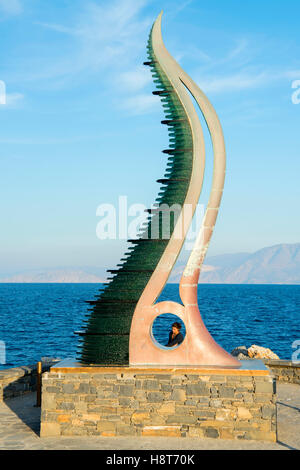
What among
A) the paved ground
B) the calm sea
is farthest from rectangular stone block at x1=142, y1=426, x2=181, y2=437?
the calm sea

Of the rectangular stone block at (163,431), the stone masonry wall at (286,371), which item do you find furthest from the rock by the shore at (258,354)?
the rectangular stone block at (163,431)

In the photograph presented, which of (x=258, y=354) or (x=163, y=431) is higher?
(x=258, y=354)

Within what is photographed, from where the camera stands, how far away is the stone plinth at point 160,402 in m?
10.4

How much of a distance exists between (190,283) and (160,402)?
2.29 metres

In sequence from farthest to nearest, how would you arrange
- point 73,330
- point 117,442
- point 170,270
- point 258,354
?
point 73,330
point 258,354
point 170,270
point 117,442

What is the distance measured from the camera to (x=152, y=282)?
36.7ft

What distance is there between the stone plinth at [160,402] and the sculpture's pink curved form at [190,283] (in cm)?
39

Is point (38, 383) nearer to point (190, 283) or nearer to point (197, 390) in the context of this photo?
point (197, 390)

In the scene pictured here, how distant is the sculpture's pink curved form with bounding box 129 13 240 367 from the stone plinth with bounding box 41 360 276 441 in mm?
393

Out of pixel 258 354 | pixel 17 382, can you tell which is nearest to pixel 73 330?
pixel 258 354

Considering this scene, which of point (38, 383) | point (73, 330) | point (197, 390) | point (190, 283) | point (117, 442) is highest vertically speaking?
point (190, 283)

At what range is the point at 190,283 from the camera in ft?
36.8

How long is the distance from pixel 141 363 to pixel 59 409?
1.72 metres
